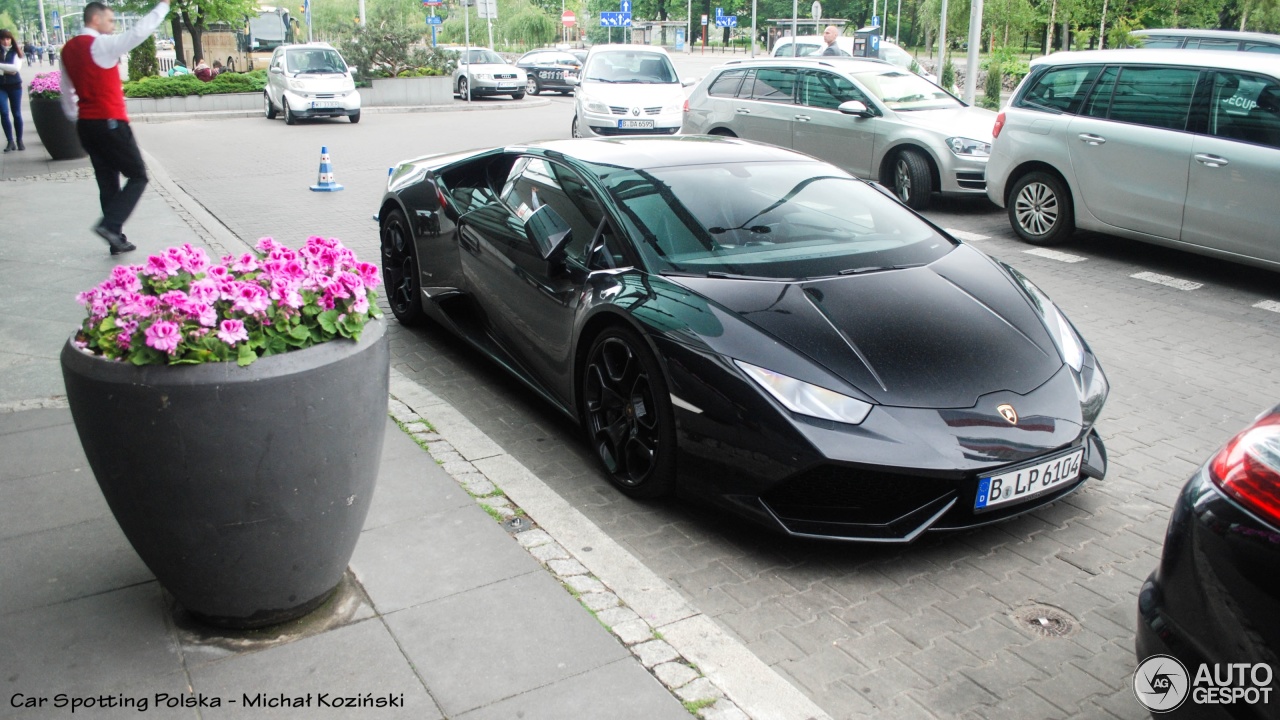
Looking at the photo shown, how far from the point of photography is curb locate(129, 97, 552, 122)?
25.3 m

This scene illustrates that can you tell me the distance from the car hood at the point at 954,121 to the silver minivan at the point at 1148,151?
1378 millimetres

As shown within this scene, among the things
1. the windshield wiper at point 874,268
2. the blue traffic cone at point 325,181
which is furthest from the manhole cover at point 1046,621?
the blue traffic cone at point 325,181

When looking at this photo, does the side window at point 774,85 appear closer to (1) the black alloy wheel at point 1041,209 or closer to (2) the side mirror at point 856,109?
(2) the side mirror at point 856,109

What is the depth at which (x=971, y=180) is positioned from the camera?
37.2ft

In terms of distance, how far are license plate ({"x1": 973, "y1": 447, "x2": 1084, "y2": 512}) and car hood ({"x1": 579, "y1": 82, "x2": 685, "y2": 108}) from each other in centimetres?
1342

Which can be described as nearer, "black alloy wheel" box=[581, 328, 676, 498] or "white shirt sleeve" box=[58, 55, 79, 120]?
"black alloy wheel" box=[581, 328, 676, 498]

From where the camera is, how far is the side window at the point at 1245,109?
7.82m

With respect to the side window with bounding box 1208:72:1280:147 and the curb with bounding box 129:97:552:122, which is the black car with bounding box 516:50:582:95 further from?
the side window with bounding box 1208:72:1280:147

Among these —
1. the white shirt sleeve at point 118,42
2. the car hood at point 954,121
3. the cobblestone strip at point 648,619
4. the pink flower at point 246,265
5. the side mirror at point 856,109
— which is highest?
the white shirt sleeve at point 118,42

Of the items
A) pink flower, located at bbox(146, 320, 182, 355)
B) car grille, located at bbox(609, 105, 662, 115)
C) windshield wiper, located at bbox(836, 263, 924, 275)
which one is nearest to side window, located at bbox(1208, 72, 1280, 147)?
windshield wiper, located at bbox(836, 263, 924, 275)

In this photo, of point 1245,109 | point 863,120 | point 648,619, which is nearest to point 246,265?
point 648,619

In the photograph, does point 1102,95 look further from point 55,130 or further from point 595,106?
point 55,130

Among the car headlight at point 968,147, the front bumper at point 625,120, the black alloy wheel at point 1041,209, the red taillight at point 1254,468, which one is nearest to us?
the red taillight at point 1254,468
